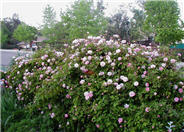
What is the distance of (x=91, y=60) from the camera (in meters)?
2.58

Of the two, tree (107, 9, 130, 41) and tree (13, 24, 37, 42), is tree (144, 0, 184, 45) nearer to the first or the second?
tree (107, 9, 130, 41)

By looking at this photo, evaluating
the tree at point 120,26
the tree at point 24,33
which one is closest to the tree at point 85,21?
the tree at point 120,26

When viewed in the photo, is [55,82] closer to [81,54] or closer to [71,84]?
[71,84]

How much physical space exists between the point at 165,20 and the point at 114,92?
49.4 ft

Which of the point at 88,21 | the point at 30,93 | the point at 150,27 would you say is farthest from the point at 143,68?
the point at 150,27

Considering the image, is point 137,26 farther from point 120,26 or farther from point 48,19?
point 48,19

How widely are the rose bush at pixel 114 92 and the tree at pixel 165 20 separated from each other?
12.9 m

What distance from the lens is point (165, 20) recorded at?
15094 millimetres

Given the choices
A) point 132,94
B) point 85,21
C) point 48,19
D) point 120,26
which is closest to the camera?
point 132,94

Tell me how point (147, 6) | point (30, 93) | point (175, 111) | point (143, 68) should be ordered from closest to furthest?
1. point (175, 111)
2. point (143, 68)
3. point (30, 93)
4. point (147, 6)

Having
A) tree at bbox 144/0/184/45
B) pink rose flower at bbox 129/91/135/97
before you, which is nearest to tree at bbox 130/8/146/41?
tree at bbox 144/0/184/45

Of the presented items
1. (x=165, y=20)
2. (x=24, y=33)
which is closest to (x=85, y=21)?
(x=165, y=20)

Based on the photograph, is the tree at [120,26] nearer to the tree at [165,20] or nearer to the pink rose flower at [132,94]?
the tree at [165,20]

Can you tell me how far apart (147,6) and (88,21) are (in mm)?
6553
